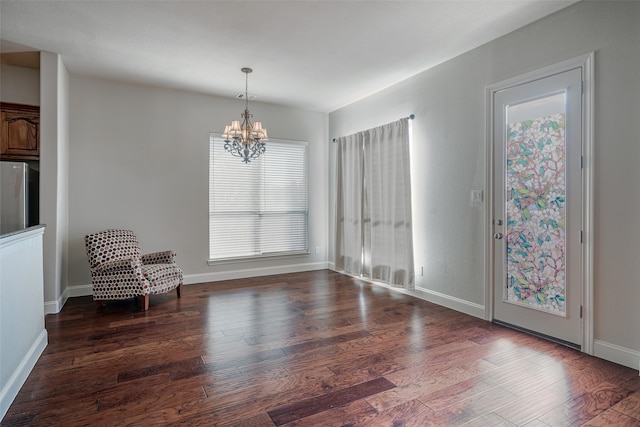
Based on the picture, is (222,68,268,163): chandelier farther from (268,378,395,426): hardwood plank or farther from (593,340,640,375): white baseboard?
(593,340,640,375): white baseboard

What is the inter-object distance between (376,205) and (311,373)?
10.3 ft

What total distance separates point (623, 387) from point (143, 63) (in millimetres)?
5440

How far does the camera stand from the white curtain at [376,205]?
4621 millimetres

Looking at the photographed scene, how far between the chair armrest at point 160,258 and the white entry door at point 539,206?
3.93m

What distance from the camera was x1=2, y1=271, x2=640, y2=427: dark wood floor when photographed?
1988mm

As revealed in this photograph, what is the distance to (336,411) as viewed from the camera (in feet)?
6.63

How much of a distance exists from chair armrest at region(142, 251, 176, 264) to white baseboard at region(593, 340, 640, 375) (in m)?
4.58

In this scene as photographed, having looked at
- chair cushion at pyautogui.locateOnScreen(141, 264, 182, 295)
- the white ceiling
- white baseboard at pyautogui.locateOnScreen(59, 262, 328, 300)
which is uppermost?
the white ceiling

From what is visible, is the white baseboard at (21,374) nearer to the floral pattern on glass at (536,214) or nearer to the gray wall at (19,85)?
the gray wall at (19,85)

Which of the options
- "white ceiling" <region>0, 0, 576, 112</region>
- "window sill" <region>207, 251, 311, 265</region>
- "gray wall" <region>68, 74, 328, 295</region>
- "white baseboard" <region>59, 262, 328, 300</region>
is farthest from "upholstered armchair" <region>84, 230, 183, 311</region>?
"white ceiling" <region>0, 0, 576, 112</region>

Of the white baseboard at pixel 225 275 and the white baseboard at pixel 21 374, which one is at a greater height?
the white baseboard at pixel 225 275

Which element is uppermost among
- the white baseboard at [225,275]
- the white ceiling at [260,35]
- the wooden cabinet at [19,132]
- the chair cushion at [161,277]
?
the white ceiling at [260,35]

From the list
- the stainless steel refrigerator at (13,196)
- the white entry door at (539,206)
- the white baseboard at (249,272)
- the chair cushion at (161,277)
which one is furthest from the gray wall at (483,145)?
the stainless steel refrigerator at (13,196)

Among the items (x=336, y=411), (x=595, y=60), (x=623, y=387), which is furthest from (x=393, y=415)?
(x=595, y=60)
